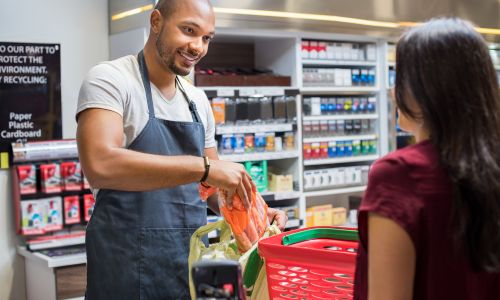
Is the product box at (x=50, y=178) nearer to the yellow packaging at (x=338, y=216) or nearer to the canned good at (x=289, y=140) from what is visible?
the canned good at (x=289, y=140)

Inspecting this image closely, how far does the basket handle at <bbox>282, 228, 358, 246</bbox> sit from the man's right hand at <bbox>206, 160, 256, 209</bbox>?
0.70ft

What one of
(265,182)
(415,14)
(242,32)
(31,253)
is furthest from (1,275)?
(415,14)

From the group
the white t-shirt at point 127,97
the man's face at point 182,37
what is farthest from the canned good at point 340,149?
the man's face at point 182,37

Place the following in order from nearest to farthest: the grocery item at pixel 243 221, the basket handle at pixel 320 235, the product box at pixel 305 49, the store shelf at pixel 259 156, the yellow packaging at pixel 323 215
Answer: the basket handle at pixel 320 235
the grocery item at pixel 243 221
the store shelf at pixel 259 156
the product box at pixel 305 49
the yellow packaging at pixel 323 215

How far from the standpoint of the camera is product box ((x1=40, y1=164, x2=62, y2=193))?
4562 mm

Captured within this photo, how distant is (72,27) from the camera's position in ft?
16.0

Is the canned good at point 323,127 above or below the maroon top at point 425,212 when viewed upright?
Answer: above

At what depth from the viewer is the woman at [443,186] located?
3.81 feet

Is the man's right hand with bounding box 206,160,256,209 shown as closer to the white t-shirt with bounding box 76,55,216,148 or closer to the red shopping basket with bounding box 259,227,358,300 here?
the red shopping basket with bounding box 259,227,358,300

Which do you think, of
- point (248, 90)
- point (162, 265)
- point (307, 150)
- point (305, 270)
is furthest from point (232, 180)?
point (307, 150)

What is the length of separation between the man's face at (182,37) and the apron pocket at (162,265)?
563 mm

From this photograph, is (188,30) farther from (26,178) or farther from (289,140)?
(289,140)

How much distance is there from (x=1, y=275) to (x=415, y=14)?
3946 mm

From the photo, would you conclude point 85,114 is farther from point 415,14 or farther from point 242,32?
point 415,14
